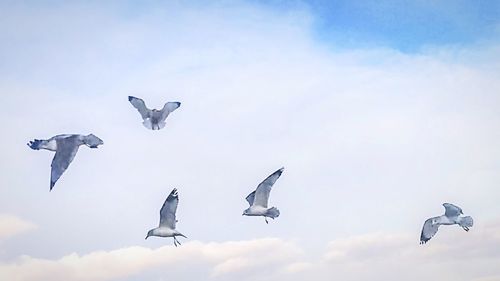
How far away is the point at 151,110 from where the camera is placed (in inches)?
1029

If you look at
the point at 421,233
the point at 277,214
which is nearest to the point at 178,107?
the point at 277,214

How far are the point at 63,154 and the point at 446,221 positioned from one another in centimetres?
1610

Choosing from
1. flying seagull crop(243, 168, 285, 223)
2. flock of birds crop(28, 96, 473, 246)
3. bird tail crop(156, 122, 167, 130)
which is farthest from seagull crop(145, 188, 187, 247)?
flying seagull crop(243, 168, 285, 223)

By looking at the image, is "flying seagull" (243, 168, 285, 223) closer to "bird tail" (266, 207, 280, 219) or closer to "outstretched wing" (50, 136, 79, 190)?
"bird tail" (266, 207, 280, 219)

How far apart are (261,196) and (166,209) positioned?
155 inches

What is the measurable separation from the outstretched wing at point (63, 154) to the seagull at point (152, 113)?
8.99ft

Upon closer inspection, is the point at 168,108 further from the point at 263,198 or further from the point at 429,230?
the point at 429,230

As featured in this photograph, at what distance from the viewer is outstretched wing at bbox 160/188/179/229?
86.0 ft

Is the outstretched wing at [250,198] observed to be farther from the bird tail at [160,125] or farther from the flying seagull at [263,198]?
the bird tail at [160,125]

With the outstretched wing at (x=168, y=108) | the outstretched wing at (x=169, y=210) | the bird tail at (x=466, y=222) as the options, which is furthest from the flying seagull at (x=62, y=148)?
the bird tail at (x=466, y=222)

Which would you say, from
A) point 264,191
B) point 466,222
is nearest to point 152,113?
point 264,191

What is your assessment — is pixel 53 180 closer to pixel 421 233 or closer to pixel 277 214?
pixel 277 214

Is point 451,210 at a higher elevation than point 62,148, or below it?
higher

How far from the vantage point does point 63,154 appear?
960 inches
